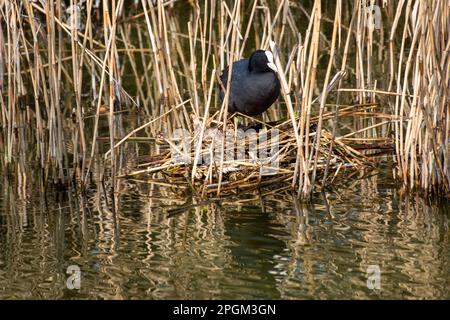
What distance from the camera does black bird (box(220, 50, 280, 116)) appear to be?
19.4 feet

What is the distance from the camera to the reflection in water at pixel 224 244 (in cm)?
399

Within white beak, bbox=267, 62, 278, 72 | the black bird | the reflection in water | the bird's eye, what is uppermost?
the bird's eye

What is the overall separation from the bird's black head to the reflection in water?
39.1 inches

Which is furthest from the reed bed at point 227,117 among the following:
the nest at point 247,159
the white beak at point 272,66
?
the white beak at point 272,66

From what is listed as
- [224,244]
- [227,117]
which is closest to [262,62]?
[227,117]

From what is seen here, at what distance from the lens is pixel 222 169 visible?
5.16 meters

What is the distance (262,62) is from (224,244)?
1737mm

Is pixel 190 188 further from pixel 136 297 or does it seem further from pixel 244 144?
pixel 136 297

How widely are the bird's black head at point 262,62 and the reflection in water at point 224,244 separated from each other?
992 mm

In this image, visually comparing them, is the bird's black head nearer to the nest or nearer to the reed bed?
the reed bed

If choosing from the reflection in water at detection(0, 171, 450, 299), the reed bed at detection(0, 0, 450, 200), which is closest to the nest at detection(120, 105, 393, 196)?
the reed bed at detection(0, 0, 450, 200)
